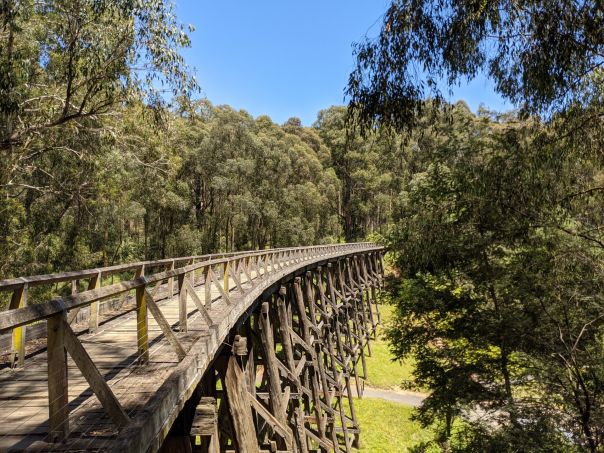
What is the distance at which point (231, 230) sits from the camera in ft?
131

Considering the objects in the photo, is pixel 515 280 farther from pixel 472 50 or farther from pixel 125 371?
pixel 125 371

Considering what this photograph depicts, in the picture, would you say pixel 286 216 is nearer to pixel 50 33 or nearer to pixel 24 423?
pixel 50 33

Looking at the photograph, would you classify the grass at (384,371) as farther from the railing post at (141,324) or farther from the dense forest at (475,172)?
the railing post at (141,324)

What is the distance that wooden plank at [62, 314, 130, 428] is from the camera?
201 centimetres

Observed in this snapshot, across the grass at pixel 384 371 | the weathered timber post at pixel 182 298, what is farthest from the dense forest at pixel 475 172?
the grass at pixel 384 371

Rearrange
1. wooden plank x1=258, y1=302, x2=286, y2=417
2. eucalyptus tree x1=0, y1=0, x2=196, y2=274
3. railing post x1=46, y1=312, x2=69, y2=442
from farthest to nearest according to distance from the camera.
→ eucalyptus tree x1=0, y1=0, x2=196, y2=274
wooden plank x1=258, y1=302, x2=286, y2=417
railing post x1=46, y1=312, x2=69, y2=442

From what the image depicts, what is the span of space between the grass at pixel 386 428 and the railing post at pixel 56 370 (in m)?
12.8

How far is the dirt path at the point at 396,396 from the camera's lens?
17703 mm

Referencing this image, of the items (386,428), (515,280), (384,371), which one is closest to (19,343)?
(515,280)

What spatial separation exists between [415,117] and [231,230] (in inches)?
1366

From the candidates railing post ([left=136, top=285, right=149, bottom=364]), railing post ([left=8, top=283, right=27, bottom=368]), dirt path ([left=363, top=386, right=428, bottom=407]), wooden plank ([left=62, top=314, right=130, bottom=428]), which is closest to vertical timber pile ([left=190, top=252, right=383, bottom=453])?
railing post ([left=136, top=285, right=149, bottom=364])

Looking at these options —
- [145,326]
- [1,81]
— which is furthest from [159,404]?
[1,81]

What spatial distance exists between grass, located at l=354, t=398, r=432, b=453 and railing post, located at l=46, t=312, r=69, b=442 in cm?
1279

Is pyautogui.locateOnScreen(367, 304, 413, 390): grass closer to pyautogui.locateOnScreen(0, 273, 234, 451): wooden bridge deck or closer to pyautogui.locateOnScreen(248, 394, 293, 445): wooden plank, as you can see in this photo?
pyautogui.locateOnScreen(248, 394, 293, 445): wooden plank
